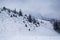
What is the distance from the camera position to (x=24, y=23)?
137 ft

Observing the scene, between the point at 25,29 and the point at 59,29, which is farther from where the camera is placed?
the point at 59,29

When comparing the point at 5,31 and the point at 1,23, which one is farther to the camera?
the point at 1,23

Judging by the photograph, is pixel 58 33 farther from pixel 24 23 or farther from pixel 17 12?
pixel 17 12

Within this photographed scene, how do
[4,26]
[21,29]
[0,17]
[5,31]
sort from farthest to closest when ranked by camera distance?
[0,17] → [21,29] → [4,26] → [5,31]

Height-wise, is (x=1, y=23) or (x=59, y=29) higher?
(x=1, y=23)

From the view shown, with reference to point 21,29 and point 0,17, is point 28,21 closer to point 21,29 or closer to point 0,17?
point 21,29

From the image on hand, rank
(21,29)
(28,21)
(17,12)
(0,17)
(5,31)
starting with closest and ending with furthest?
(5,31) < (21,29) < (0,17) < (28,21) < (17,12)

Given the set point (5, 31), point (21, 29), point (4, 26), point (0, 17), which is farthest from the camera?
point (0, 17)

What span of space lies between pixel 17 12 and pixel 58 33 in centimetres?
2671

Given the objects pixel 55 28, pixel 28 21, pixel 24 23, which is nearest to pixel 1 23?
pixel 24 23

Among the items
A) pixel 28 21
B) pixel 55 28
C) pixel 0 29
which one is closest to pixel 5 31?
pixel 0 29

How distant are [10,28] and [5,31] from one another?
10.6 ft

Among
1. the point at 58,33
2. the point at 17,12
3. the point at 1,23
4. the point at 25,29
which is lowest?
the point at 58,33

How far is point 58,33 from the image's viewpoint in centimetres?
4078
